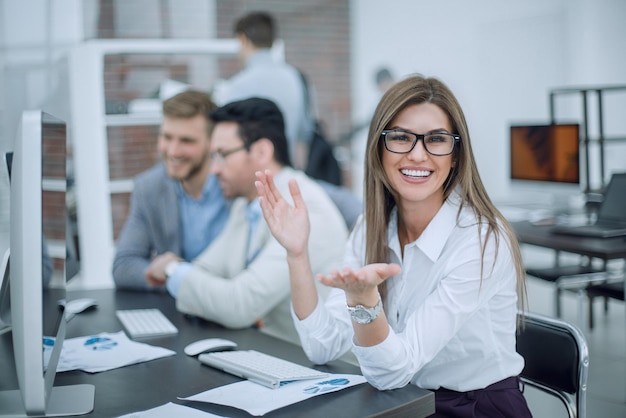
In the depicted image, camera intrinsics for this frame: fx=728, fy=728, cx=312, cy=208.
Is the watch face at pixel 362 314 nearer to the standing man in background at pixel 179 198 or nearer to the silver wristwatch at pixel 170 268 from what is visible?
the silver wristwatch at pixel 170 268

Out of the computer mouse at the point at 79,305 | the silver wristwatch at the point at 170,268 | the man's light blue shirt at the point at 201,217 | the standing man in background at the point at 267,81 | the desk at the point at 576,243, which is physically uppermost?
the standing man in background at the point at 267,81

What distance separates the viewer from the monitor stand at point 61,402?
4.16 feet

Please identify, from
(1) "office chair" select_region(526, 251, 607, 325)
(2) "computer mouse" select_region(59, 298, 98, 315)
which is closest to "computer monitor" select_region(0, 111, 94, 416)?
(2) "computer mouse" select_region(59, 298, 98, 315)

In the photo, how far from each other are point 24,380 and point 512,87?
6.28 m

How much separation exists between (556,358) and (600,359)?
2028mm

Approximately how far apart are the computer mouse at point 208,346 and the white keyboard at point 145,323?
189 millimetres

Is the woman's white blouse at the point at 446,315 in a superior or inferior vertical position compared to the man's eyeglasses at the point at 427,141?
inferior

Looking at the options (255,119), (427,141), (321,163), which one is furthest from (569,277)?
(427,141)

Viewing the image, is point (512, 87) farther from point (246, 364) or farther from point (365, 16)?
point (246, 364)

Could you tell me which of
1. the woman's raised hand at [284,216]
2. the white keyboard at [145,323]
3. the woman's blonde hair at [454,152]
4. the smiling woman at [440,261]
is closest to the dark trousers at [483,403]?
the smiling woman at [440,261]

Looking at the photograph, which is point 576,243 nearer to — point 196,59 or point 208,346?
point 208,346

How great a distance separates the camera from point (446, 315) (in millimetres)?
1385

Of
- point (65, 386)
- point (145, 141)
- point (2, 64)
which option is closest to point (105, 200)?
point (145, 141)

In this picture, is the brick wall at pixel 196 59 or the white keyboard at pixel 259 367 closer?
the white keyboard at pixel 259 367
